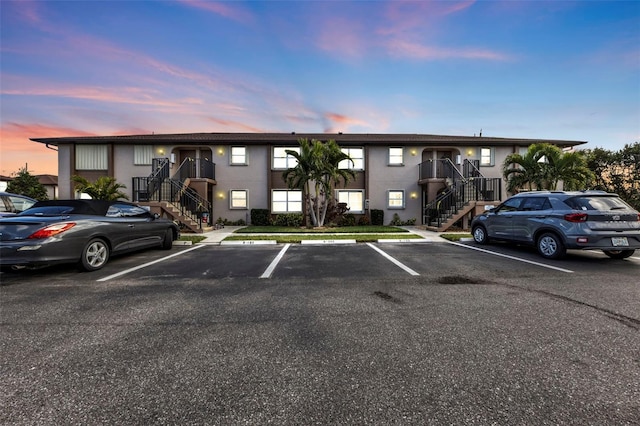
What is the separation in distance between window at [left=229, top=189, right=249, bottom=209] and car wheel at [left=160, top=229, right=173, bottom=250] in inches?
370

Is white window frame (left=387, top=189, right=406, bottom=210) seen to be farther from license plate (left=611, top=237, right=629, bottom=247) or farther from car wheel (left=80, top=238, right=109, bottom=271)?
car wheel (left=80, top=238, right=109, bottom=271)

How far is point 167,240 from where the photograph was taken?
8.58 metres

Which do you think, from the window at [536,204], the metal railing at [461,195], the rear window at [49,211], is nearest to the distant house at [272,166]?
the metal railing at [461,195]

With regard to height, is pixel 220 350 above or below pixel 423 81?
below

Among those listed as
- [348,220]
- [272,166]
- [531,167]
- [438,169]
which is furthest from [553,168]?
[272,166]

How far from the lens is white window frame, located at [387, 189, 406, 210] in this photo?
1838cm

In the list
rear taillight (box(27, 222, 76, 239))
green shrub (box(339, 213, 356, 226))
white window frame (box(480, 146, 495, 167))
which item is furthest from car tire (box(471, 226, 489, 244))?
rear taillight (box(27, 222, 76, 239))

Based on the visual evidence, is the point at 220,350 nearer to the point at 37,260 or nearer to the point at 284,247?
the point at 37,260

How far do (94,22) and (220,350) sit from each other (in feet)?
53.8

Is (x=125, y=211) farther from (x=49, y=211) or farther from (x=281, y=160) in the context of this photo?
(x=281, y=160)

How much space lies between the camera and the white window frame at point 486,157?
1877 cm

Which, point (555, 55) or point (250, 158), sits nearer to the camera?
point (555, 55)

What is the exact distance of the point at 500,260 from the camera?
6.85m

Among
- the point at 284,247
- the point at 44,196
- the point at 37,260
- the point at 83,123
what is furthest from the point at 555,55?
the point at 44,196
